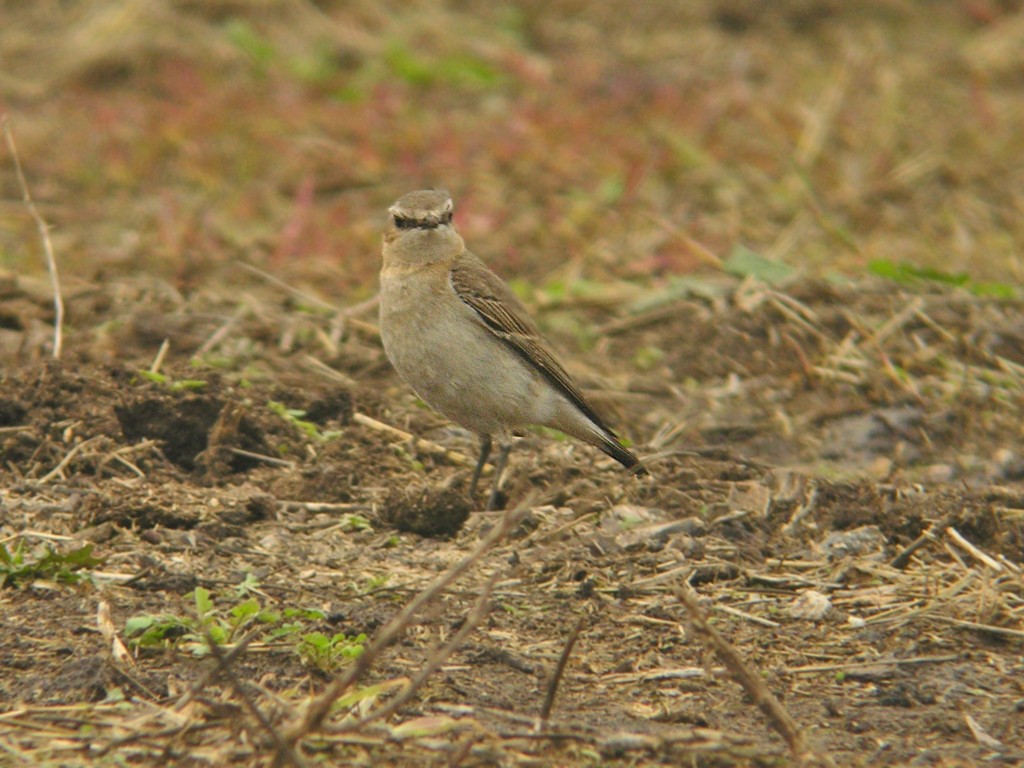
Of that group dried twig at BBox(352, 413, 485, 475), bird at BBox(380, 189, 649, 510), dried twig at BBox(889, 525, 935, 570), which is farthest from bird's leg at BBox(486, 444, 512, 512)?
dried twig at BBox(889, 525, 935, 570)

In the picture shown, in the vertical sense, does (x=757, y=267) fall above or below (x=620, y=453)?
above

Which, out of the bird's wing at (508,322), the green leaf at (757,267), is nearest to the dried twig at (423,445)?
the bird's wing at (508,322)

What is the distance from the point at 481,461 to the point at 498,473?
8.8 inches

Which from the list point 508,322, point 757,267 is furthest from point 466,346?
point 757,267

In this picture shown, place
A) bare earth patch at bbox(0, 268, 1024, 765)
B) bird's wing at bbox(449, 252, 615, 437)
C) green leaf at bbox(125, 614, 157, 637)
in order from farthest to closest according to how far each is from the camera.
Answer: bird's wing at bbox(449, 252, 615, 437) → green leaf at bbox(125, 614, 157, 637) → bare earth patch at bbox(0, 268, 1024, 765)

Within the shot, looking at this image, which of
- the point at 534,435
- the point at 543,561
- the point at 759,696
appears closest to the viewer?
the point at 759,696

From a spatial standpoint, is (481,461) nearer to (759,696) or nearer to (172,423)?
(172,423)

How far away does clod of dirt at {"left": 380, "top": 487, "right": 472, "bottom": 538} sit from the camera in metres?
5.94

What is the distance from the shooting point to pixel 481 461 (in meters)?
6.76

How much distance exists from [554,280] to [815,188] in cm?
309

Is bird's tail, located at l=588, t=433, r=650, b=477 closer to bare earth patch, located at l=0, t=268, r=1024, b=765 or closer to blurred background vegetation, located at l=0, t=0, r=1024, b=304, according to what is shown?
bare earth patch, located at l=0, t=268, r=1024, b=765

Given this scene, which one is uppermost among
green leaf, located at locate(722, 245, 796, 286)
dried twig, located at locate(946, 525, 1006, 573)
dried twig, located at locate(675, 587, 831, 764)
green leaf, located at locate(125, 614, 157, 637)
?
dried twig, located at locate(675, 587, 831, 764)

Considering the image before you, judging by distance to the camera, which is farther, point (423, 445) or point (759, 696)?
point (423, 445)

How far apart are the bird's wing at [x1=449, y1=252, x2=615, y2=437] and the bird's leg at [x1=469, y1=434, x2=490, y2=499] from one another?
42 cm
